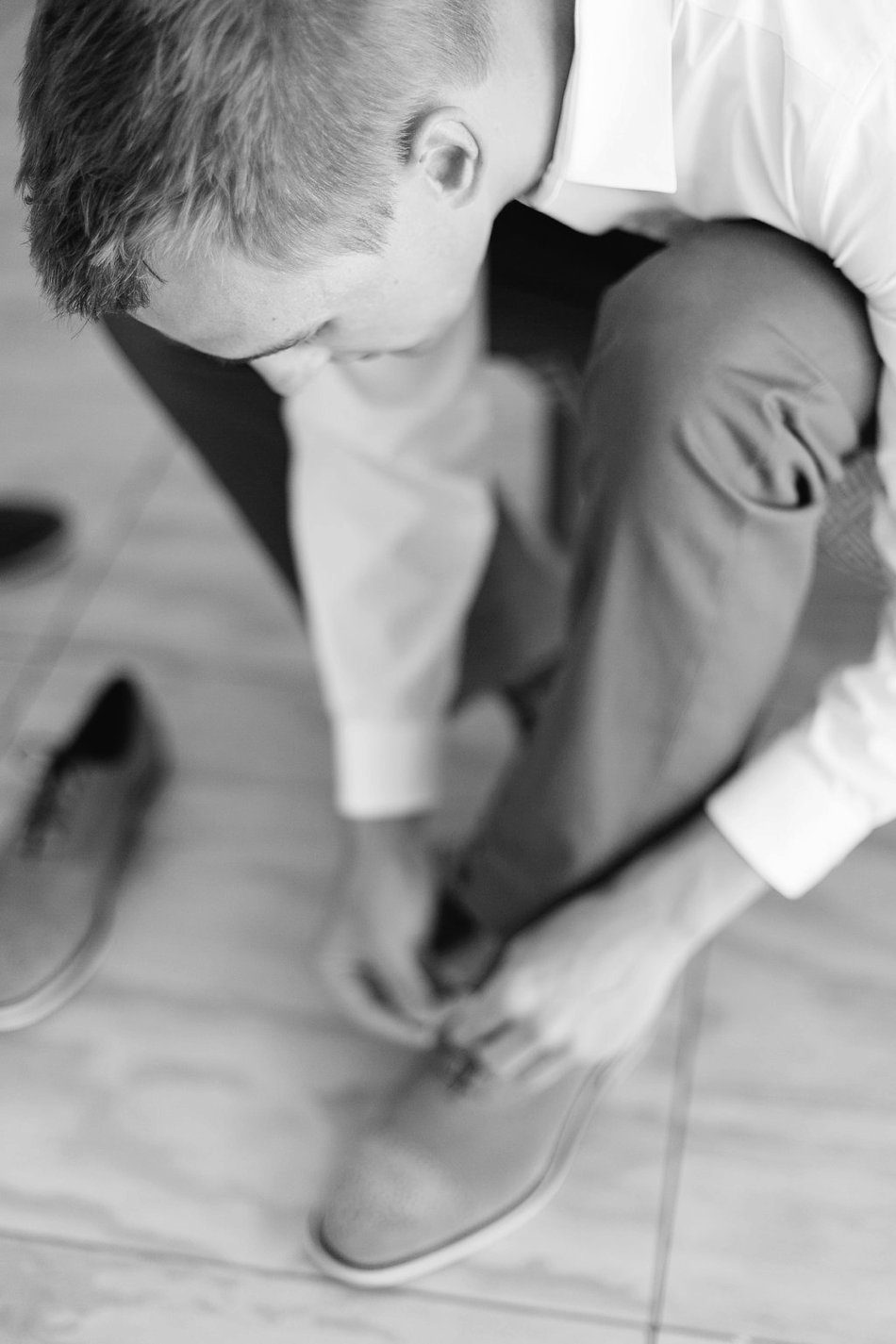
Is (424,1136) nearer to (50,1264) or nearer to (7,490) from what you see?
(50,1264)

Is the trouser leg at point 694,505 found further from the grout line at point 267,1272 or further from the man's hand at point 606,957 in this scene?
the grout line at point 267,1272

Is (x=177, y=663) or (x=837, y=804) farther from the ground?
(x=837, y=804)

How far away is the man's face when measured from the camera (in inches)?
25.0

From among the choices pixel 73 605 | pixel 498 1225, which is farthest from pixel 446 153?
pixel 73 605

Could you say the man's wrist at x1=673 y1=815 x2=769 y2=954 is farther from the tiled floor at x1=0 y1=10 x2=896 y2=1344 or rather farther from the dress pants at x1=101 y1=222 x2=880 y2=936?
the tiled floor at x1=0 y1=10 x2=896 y2=1344

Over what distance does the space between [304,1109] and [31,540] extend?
2.23ft

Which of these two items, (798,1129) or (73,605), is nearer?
(798,1129)

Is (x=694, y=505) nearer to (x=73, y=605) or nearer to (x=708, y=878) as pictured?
(x=708, y=878)

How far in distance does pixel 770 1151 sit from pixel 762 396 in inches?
19.6

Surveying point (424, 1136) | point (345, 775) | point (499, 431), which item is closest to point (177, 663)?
point (345, 775)

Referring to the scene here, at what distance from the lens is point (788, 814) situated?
0.75 m

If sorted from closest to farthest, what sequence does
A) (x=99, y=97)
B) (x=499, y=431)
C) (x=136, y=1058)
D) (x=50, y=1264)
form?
(x=99, y=97) < (x=50, y=1264) < (x=136, y=1058) < (x=499, y=431)

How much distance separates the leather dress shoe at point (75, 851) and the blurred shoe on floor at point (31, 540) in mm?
273

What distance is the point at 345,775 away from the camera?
3.26 ft
